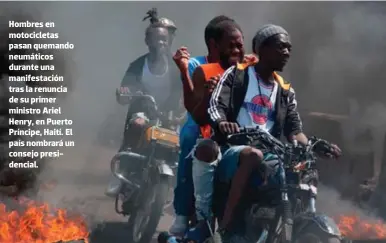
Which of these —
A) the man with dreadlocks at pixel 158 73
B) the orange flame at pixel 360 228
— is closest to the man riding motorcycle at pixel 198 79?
the man with dreadlocks at pixel 158 73

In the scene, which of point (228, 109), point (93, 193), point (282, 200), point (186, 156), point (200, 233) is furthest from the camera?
point (93, 193)

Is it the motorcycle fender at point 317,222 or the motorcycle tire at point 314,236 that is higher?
the motorcycle fender at point 317,222

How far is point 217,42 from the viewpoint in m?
4.36

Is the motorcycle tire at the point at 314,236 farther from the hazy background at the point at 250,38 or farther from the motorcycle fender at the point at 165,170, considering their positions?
the hazy background at the point at 250,38

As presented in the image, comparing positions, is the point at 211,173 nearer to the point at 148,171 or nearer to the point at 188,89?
the point at 188,89

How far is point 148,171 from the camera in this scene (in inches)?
260

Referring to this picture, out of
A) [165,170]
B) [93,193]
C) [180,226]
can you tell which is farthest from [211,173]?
[93,193]

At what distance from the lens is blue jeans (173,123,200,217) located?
175 inches

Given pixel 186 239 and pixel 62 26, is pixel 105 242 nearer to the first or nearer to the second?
pixel 186 239

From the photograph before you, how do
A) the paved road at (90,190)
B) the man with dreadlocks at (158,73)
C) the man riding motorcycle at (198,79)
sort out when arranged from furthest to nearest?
the man with dreadlocks at (158,73) → the paved road at (90,190) → the man riding motorcycle at (198,79)

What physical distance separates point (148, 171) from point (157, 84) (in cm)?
124

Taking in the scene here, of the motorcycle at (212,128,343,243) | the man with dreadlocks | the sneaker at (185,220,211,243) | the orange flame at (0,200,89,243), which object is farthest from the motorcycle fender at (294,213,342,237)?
the man with dreadlocks

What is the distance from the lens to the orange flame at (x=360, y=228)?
23.5 feet

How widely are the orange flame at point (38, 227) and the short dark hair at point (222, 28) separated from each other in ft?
9.19
